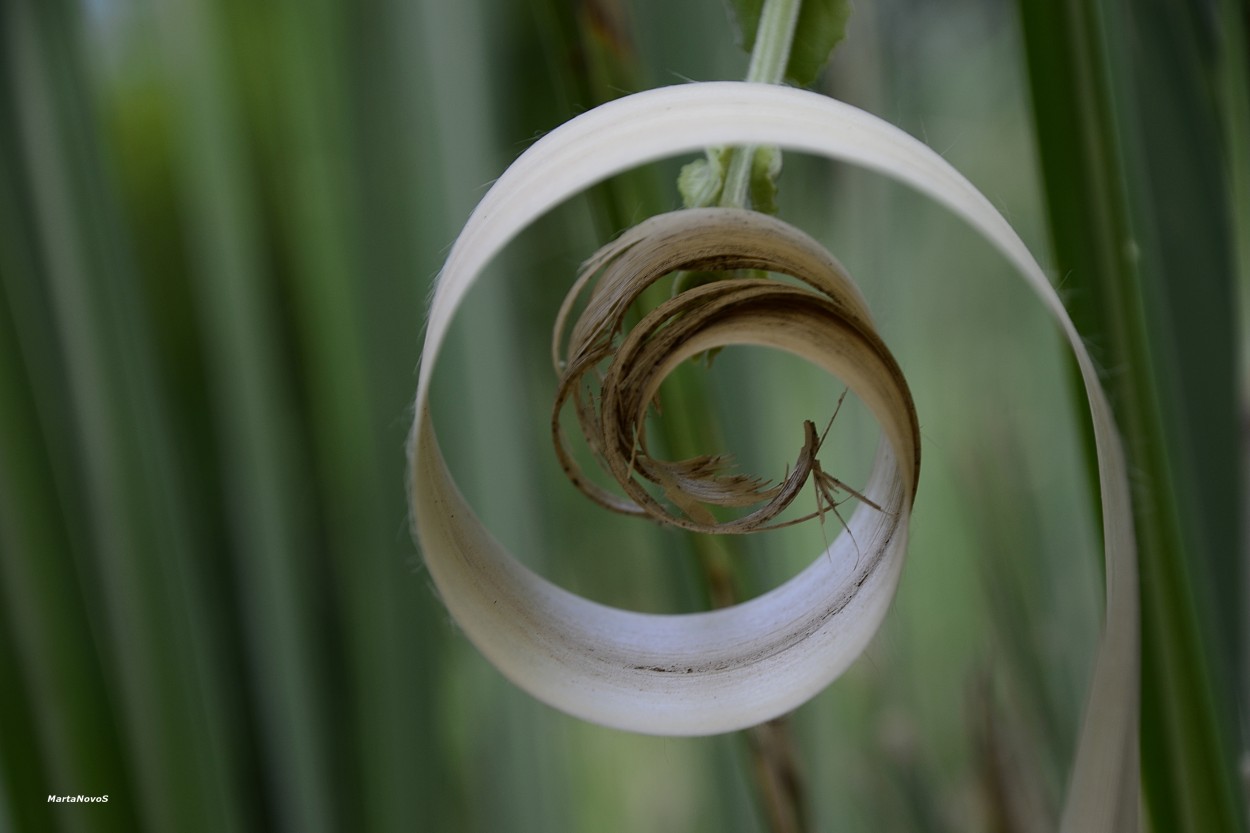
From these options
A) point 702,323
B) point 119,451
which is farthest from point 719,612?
point 119,451

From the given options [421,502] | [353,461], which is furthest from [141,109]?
[421,502]

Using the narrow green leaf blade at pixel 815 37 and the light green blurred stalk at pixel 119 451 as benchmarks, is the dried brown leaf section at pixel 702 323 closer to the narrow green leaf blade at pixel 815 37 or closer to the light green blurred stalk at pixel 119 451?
the narrow green leaf blade at pixel 815 37

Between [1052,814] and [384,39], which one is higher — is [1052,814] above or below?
below

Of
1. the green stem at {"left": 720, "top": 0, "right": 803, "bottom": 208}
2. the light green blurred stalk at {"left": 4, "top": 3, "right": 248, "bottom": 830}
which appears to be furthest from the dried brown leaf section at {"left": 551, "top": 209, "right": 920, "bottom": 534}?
the light green blurred stalk at {"left": 4, "top": 3, "right": 248, "bottom": 830}

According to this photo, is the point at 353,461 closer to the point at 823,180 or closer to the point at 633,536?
the point at 633,536

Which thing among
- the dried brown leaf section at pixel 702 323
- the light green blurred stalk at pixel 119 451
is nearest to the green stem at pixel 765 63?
the dried brown leaf section at pixel 702 323
